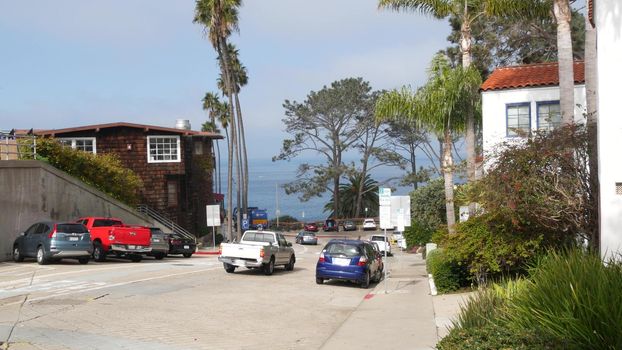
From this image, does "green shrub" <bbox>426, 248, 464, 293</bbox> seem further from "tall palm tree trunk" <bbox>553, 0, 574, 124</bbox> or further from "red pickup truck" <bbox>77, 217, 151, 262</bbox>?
"red pickup truck" <bbox>77, 217, 151, 262</bbox>

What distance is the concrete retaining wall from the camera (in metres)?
28.8

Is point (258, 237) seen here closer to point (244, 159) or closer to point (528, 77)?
point (528, 77)

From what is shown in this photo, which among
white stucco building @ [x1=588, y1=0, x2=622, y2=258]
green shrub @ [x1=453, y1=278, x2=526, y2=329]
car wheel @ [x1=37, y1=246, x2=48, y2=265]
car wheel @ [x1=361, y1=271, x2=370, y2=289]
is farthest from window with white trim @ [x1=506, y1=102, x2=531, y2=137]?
car wheel @ [x1=37, y1=246, x2=48, y2=265]

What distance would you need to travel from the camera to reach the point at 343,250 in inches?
909

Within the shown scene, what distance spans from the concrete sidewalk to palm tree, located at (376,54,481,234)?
282 inches

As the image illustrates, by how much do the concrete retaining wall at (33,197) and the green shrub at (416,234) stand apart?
2692 cm

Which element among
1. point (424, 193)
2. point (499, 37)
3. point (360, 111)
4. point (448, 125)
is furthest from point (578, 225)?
point (360, 111)

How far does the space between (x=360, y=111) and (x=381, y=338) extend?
75828mm

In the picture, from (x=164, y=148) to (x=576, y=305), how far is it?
4609 cm

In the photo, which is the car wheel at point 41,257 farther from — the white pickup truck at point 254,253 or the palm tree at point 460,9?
the palm tree at point 460,9

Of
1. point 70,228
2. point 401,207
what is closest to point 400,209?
point 401,207

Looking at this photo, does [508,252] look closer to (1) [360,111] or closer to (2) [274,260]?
(2) [274,260]

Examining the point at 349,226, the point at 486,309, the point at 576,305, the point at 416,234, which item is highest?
the point at 576,305

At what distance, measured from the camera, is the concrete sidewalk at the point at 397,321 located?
11.8 metres
